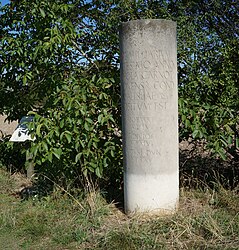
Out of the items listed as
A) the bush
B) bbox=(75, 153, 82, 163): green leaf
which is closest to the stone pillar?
the bush

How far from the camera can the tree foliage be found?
4258mm

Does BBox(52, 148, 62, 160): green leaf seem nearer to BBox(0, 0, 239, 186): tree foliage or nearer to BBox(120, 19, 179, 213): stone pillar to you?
BBox(0, 0, 239, 186): tree foliage

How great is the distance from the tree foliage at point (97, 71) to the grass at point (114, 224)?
0.48 m

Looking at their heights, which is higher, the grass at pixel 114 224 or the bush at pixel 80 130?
the bush at pixel 80 130

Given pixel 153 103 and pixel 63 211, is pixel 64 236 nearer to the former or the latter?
pixel 63 211

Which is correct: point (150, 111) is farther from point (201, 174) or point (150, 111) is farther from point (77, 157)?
point (201, 174)

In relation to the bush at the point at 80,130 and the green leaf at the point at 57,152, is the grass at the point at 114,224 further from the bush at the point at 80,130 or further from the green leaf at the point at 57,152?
the green leaf at the point at 57,152

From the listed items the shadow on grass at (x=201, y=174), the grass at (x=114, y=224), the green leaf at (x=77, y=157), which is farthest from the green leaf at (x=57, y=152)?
the shadow on grass at (x=201, y=174)

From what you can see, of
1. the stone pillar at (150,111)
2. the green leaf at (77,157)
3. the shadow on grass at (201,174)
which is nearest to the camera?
the stone pillar at (150,111)

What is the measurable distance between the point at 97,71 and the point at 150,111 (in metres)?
1.24

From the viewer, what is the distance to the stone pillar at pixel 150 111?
3.92 metres

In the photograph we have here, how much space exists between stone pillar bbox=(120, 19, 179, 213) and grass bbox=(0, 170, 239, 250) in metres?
0.31

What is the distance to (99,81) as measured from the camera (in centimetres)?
443

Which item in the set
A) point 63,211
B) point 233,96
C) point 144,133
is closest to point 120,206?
point 63,211
